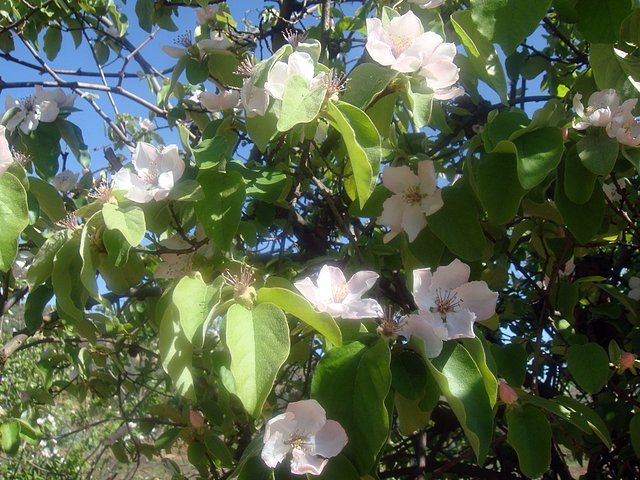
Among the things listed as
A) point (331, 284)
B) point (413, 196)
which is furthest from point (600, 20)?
point (331, 284)

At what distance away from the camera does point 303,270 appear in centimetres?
123

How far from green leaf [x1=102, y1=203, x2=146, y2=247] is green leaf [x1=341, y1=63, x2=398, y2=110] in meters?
0.34

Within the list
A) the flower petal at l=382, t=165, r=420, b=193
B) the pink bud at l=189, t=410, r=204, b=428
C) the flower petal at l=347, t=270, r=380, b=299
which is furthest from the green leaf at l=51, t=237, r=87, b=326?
the pink bud at l=189, t=410, r=204, b=428

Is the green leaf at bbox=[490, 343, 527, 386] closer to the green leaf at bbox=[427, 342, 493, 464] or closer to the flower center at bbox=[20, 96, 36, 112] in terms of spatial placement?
the green leaf at bbox=[427, 342, 493, 464]

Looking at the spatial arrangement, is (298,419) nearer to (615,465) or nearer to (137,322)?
(137,322)

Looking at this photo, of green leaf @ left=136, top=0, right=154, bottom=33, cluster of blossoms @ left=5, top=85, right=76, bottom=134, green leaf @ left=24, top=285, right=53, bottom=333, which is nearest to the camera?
green leaf @ left=24, top=285, right=53, bottom=333

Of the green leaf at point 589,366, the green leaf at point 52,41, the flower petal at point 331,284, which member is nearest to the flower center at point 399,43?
the flower petal at point 331,284

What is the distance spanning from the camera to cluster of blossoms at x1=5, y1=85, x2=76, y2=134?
4.58 ft

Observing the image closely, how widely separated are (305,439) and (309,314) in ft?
0.48

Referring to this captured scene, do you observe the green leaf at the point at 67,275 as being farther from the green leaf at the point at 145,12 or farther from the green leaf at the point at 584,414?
the green leaf at the point at 145,12

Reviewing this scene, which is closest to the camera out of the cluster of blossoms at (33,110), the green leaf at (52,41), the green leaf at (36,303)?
the green leaf at (36,303)

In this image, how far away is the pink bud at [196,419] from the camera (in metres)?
1.51

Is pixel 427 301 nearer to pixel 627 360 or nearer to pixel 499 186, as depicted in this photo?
pixel 499 186

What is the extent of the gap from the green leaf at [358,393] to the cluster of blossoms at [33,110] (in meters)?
0.99
